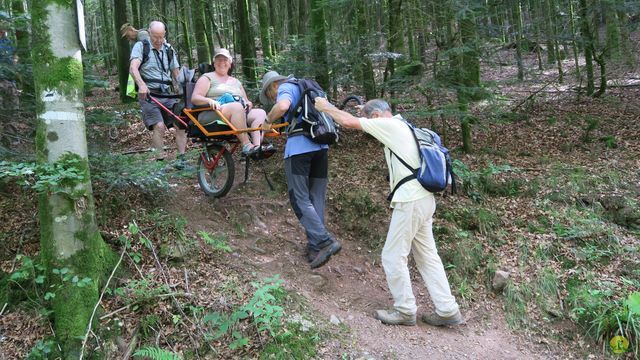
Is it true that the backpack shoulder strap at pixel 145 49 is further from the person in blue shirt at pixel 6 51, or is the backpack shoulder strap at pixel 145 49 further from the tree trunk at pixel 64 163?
the tree trunk at pixel 64 163

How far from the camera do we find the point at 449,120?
33.5 ft

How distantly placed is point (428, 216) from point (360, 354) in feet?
4.86

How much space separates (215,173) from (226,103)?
981 millimetres

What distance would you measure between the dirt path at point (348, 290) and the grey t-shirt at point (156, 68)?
1.53 meters

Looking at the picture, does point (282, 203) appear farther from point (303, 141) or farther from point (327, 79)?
point (327, 79)

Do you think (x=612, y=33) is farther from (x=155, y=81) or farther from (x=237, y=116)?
(x=155, y=81)

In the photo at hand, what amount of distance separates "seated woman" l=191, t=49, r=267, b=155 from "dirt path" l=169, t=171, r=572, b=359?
992mm

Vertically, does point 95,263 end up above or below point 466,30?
below

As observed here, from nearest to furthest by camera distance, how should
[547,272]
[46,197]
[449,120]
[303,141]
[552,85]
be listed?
[46,197] → [303,141] → [547,272] → [449,120] → [552,85]

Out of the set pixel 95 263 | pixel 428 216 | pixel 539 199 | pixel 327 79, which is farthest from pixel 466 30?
pixel 95 263

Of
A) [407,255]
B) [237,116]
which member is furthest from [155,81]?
[407,255]

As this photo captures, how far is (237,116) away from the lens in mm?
5707

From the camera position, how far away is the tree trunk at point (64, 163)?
11.9 feet

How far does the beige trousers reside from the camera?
443 cm
